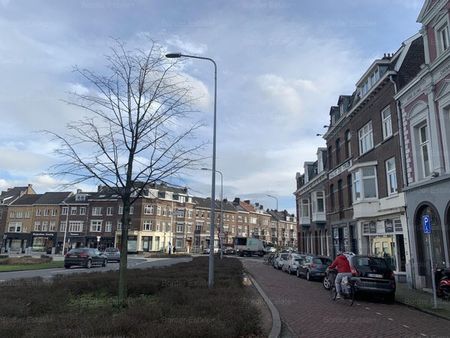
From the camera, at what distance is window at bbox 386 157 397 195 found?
70.9 feet

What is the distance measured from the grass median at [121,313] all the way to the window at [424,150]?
445 inches

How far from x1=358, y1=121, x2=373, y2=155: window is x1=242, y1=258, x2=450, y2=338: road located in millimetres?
12638

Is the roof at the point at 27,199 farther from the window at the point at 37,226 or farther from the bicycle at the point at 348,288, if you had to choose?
the bicycle at the point at 348,288

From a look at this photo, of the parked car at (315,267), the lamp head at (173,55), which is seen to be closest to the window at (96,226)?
the parked car at (315,267)

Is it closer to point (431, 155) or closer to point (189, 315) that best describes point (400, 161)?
point (431, 155)

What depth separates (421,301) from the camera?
45.7ft

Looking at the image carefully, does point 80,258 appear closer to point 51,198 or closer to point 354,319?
point 354,319

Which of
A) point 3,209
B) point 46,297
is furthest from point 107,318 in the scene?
point 3,209

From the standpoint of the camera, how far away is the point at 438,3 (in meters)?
16.7

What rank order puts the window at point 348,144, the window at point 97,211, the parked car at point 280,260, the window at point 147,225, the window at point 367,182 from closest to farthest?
1. the window at point 367,182
2. the window at point 348,144
3. the parked car at point 280,260
4. the window at point 147,225
5. the window at point 97,211

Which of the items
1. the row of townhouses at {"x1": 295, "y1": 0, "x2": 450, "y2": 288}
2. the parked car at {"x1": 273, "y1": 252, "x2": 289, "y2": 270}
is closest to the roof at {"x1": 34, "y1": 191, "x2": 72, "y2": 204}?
the parked car at {"x1": 273, "y1": 252, "x2": 289, "y2": 270}

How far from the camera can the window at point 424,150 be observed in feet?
58.6

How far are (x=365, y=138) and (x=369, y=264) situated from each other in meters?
12.9

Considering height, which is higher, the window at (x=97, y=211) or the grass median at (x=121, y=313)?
the window at (x=97, y=211)
